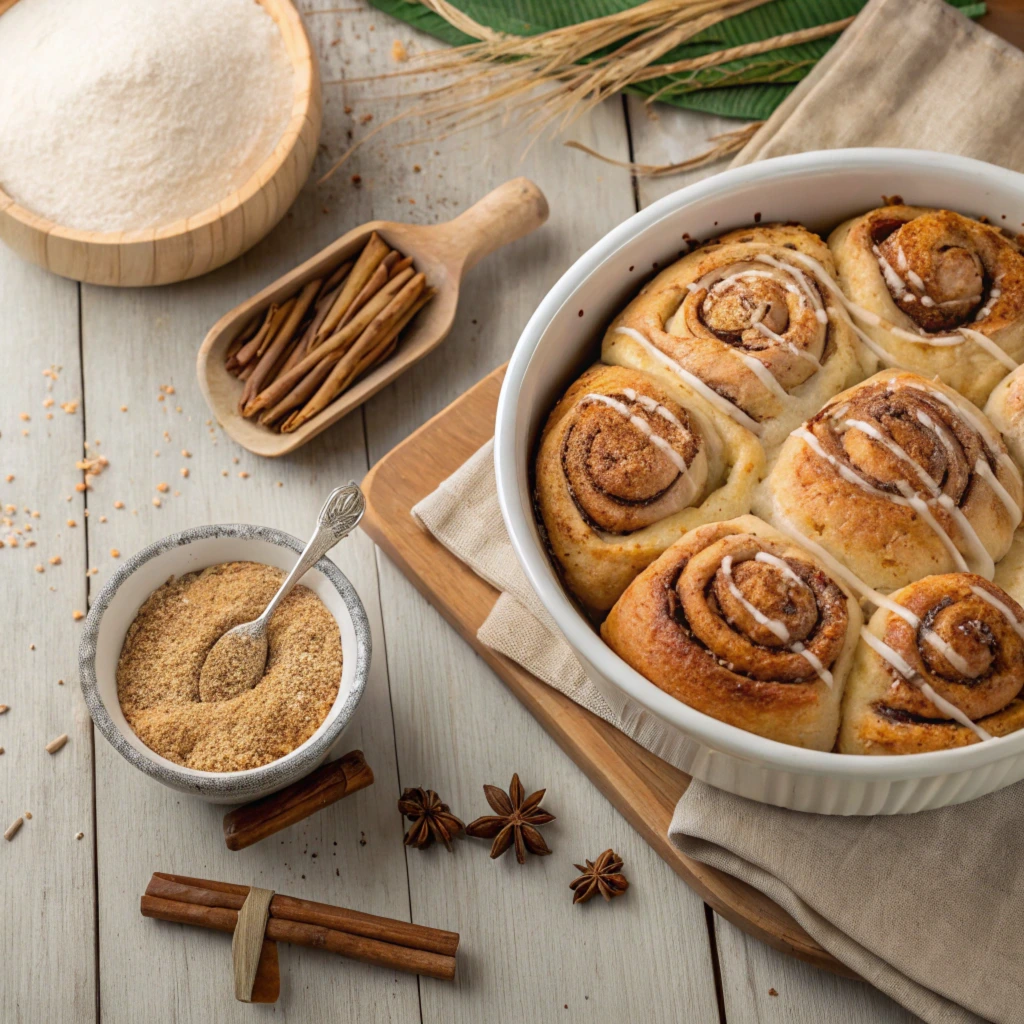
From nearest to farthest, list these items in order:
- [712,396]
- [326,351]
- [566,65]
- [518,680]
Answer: [712,396], [518,680], [326,351], [566,65]

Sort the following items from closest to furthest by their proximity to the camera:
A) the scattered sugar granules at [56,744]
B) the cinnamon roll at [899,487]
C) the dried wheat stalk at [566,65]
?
1. the cinnamon roll at [899,487]
2. the scattered sugar granules at [56,744]
3. the dried wheat stalk at [566,65]

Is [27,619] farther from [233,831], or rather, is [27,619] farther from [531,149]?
[531,149]

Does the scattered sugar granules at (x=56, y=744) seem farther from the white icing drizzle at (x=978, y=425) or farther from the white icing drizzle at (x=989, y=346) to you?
the white icing drizzle at (x=989, y=346)

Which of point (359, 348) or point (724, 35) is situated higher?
point (724, 35)

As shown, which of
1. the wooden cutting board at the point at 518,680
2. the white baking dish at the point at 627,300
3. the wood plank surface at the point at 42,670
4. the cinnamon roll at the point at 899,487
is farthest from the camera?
the wood plank surface at the point at 42,670

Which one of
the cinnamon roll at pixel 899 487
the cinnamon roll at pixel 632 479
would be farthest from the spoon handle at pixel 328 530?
the cinnamon roll at pixel 899 487

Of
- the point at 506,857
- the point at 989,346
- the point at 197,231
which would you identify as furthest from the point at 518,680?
the point at 197,231

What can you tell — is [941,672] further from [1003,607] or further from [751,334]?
[751,334]

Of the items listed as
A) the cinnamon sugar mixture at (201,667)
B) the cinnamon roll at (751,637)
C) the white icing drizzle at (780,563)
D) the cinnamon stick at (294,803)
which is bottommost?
the cinnamon stick at (294,803)
